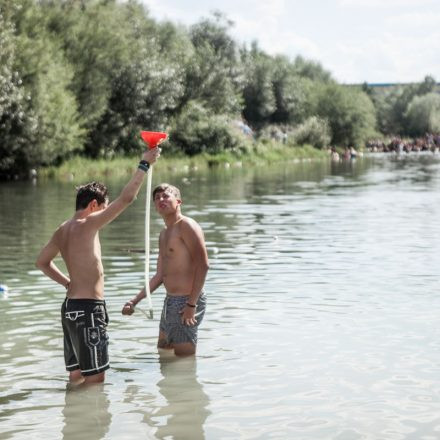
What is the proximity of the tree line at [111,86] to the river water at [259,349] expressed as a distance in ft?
89.9

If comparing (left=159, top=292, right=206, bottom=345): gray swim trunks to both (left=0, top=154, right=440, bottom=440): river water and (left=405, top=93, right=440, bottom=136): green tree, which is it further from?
(left=405, top=93, right=440, bottom=136): green tree

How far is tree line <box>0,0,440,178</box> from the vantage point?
50.4m

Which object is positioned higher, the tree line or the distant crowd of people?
the tree line

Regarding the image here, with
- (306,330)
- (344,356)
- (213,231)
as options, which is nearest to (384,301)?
(306,330)

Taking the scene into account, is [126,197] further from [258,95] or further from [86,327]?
[258,95]

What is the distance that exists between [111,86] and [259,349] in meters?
54.5

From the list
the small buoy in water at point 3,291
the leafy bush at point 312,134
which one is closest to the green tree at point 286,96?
the leafy bush at point 312,134

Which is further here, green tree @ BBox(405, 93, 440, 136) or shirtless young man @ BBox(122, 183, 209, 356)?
green tree @ BBox(405, 93, 440, 136)

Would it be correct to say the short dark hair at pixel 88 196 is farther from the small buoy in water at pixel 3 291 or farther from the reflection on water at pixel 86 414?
the small buoy in water at pixel 3 291

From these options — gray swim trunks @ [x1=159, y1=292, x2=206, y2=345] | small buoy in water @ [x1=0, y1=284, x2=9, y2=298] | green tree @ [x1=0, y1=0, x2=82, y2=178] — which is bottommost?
small buoy in water @ [x1=0, y1=284, x2=9, y2=298]

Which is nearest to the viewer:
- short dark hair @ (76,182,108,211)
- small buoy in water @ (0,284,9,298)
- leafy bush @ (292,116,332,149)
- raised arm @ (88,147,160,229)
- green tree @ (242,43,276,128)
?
raised arm @ (88,147,160,229)

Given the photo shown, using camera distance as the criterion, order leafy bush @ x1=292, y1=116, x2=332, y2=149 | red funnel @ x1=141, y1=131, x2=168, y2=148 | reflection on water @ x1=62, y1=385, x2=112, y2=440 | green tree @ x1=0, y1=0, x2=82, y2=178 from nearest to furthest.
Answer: reflection on water @ x1=62, y1=385, x2=112, y2=440 < red funnel @ x1=141, y1=131, x2=168, y2=148 < green tree @ x1=0, y1=0, x2=82, y2=178 < leafy bush @ x1=292, y1=116, x2=332, y2=149

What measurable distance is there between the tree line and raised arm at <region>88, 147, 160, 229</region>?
39708mm

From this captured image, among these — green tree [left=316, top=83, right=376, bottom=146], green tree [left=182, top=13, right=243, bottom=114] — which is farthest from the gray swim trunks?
green tree [left=316, top=83, right=376, bottom=146]
